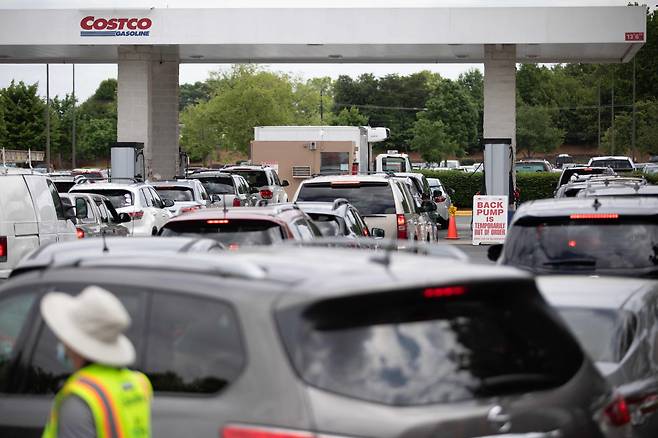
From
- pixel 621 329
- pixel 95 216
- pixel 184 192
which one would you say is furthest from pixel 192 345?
pixel 184 192

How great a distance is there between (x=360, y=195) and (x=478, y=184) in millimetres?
38808

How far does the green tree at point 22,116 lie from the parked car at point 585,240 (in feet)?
310

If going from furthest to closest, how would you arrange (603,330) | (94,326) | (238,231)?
(238,231)
(603,330)
(94,326)

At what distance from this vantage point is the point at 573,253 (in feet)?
37.8

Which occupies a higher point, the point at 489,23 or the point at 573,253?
the point at 489,23

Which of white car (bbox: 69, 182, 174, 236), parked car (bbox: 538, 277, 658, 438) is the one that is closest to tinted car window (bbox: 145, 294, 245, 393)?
parked car (bbox: 538, 277, 658, 438)

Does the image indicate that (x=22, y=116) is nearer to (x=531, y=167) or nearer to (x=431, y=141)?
(x=431, y=141)

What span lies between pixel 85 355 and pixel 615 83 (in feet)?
299

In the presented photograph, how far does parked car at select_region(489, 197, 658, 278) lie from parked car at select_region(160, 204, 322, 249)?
239 centimetres

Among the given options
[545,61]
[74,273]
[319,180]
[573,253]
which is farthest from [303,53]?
[74,273]

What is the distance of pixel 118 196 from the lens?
2861 centimetres

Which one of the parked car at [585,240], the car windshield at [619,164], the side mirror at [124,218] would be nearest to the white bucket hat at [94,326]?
the parked car at [585,240]

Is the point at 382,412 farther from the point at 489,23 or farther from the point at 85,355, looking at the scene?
the point at 489,23

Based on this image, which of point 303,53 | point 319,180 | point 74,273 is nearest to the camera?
point 74,273
